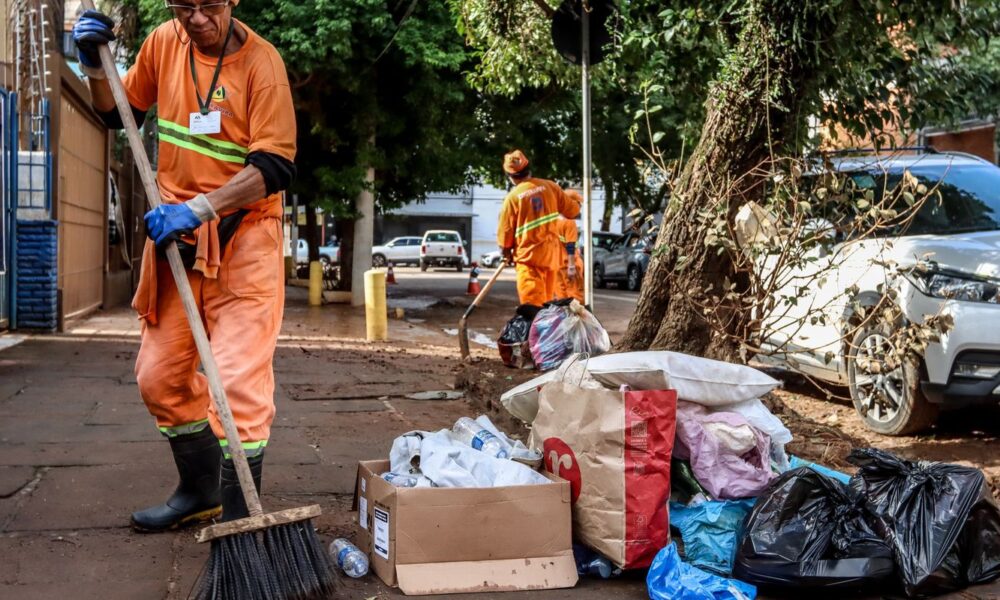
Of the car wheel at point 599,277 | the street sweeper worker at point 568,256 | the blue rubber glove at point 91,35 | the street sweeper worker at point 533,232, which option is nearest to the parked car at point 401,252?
the car wheel at point 599,277

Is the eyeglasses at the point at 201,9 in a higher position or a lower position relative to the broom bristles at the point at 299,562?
higher

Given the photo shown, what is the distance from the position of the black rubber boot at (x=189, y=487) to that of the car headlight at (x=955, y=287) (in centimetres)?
379

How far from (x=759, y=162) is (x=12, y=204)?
7427 mm

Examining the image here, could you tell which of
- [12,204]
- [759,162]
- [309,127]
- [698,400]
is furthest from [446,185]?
[698,400]

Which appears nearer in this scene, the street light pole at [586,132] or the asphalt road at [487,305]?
the street light pole at [586,132]

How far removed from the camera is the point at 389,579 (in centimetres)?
338

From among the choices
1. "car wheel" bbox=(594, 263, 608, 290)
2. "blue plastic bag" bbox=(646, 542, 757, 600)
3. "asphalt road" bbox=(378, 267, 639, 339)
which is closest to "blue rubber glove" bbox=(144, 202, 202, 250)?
"blue plastic bag" bbox=(646, 542, 757, 600)

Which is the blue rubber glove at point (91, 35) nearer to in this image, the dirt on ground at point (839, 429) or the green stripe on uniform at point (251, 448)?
the green stripe on uniform at point (251, 448)

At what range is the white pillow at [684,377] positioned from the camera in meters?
3.73

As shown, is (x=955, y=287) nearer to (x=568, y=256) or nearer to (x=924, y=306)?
(x=924, y=306)

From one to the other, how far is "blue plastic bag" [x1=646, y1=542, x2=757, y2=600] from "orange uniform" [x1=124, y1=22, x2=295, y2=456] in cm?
138

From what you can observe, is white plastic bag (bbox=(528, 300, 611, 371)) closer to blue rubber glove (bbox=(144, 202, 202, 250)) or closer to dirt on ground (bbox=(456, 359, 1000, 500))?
dirt on ground (bbox=(456, 359, 1000, 500))

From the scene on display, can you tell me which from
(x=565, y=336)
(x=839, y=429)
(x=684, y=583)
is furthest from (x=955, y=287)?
(x=684, y=583)

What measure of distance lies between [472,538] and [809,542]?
1.13 metres
